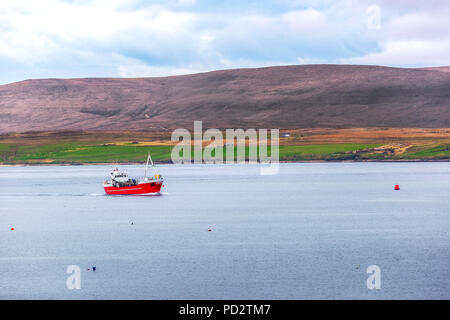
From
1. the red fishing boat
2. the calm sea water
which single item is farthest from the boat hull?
the calm sea water

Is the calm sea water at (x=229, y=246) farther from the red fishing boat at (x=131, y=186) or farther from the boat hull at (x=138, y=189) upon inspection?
the red fishing boat at (x=131, y=186)

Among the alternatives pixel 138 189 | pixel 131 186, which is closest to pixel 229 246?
pixel 138 189

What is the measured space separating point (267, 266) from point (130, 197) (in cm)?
5865

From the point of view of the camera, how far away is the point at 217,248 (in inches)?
1984

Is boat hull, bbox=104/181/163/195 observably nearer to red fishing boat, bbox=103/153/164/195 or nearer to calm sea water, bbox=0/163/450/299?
red fishing boat, bbox=103/153/164/195

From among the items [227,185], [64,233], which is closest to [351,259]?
[64,233]

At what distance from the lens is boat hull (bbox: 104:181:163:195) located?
9994cm

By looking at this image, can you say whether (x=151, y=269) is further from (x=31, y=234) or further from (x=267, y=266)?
(x=31, y=234)

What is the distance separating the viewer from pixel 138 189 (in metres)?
101

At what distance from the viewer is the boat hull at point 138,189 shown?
99.9 meters

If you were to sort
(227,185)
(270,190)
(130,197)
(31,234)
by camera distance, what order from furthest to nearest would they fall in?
(227,185)
(270,190)
(130,197)
(31,234)

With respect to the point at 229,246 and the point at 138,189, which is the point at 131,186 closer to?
the point at 138,189

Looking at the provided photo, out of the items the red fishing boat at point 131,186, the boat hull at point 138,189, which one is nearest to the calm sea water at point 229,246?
the boat hull at point 138,189
